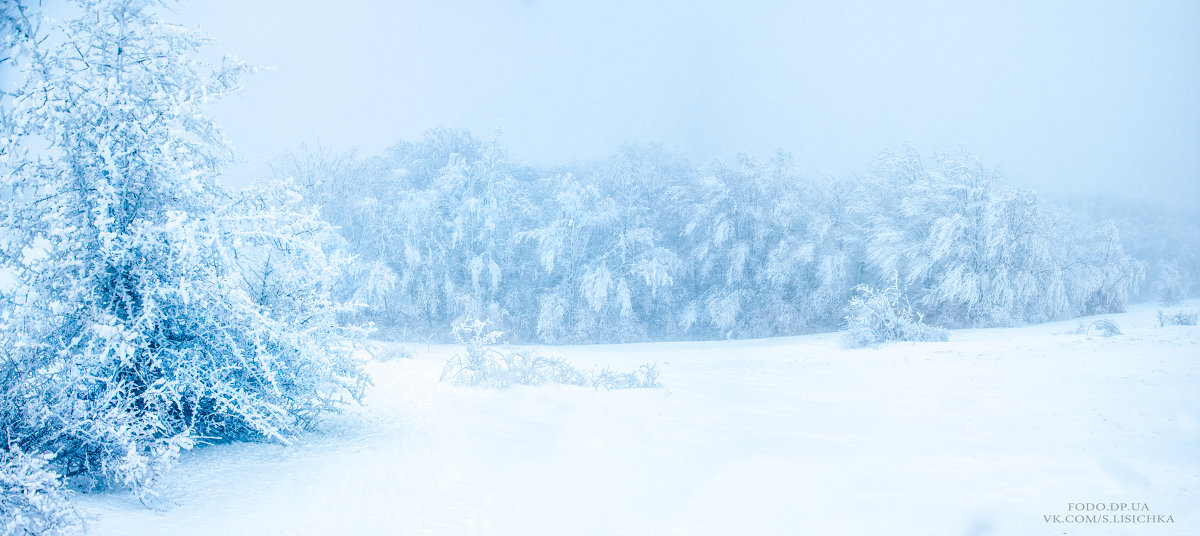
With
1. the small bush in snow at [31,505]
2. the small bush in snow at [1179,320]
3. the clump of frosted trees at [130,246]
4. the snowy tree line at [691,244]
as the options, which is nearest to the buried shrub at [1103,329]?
the small bush in snow at [1179,320]

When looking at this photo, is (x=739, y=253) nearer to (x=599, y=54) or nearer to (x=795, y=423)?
(x=599, y=54)

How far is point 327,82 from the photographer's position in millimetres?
14695

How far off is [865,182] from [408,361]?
1264 centimetres

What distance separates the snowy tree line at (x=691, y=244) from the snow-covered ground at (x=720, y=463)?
825 centimetres

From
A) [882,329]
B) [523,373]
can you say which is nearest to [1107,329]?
[882,329]

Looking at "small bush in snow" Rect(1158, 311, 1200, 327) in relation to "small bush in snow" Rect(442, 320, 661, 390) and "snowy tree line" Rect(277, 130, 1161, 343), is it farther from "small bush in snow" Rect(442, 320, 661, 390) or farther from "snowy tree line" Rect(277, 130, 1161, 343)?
"small bush in snow" Rect(442, 320, 661, 390)

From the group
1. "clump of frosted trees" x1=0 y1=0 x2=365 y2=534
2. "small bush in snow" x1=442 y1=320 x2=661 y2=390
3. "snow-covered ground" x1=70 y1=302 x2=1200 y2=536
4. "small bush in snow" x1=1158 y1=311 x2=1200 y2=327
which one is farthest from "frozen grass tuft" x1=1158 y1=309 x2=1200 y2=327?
"clump of frosted trees" x1=0 y1=0 x2=365 y2=534

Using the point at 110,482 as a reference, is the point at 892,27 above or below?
above

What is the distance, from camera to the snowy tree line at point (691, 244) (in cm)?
1390

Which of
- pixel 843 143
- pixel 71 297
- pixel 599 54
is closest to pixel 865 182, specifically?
pixel 843 143

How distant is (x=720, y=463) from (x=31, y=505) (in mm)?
2869

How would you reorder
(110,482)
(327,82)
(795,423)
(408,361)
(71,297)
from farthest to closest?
(327,82)
(408,361)
(795,423)
(71,297)
(110,482)

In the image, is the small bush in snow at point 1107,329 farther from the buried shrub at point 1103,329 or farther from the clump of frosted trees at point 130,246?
the clump of frosted trees at point 130,246

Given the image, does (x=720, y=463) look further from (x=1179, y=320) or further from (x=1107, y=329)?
(x=1179, y=320)
